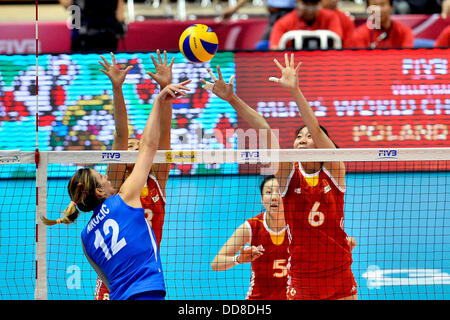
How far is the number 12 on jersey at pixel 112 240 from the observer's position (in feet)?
13.1

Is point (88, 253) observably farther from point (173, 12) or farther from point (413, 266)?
point (173, 12)

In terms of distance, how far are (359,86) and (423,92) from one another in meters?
0.79

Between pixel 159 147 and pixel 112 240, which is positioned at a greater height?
pixel 159 147

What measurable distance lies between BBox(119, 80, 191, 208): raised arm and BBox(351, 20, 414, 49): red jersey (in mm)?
5245

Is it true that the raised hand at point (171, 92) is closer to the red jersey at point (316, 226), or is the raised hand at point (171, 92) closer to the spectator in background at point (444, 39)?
the red jersey at point (316, 226)

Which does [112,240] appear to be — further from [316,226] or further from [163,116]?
[316,226]

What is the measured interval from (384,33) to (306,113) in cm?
457

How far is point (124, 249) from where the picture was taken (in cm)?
399

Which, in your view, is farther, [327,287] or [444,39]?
[444,39]

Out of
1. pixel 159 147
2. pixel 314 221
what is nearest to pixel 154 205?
pixel 159 147

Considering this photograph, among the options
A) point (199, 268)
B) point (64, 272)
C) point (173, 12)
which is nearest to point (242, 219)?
point (199, 268)

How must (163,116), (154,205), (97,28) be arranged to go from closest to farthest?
(163,116), (154,205), (97,28)

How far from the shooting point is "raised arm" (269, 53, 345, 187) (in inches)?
194
